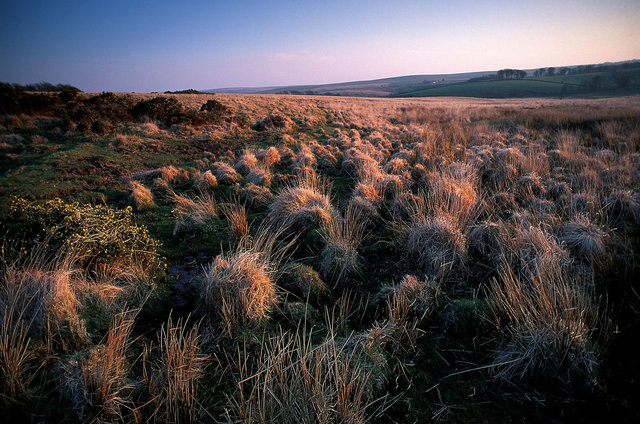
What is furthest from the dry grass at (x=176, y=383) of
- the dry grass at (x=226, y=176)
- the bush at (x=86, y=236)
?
the dry grass at (x=226, y=176)

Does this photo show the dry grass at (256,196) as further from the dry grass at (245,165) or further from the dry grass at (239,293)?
the dry grass at (239,293)

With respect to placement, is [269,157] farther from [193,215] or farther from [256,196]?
[193,215]

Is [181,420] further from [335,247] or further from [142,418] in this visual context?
[335,247]

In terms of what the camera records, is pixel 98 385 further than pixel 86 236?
No

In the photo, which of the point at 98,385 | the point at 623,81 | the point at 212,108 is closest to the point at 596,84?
the point at 623,81

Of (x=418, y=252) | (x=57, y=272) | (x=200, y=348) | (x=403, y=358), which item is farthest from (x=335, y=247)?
(x=57, y=272)

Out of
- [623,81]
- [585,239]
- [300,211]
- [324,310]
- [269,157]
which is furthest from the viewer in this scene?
[623,81]

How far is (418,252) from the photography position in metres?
4.07

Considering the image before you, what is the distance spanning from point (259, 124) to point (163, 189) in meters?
11.6

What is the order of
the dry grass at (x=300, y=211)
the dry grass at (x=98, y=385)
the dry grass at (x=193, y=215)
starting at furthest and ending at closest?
1. the dry grass at (x=193, y=215)
2. the dry grass at (x=300, y=211)
3. the dry grass at (x=98, y=385)

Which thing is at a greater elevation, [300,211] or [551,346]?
[300,211]

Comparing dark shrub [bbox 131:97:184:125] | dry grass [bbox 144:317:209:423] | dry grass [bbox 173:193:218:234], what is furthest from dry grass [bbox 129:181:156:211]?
Result: dark shrub [bbox 131:97:184:125]

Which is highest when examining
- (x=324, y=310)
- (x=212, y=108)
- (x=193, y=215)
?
(x=212, y=108)

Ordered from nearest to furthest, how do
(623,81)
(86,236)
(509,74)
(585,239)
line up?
(86,236) < (585,239) < (623,81) < (509,74)
